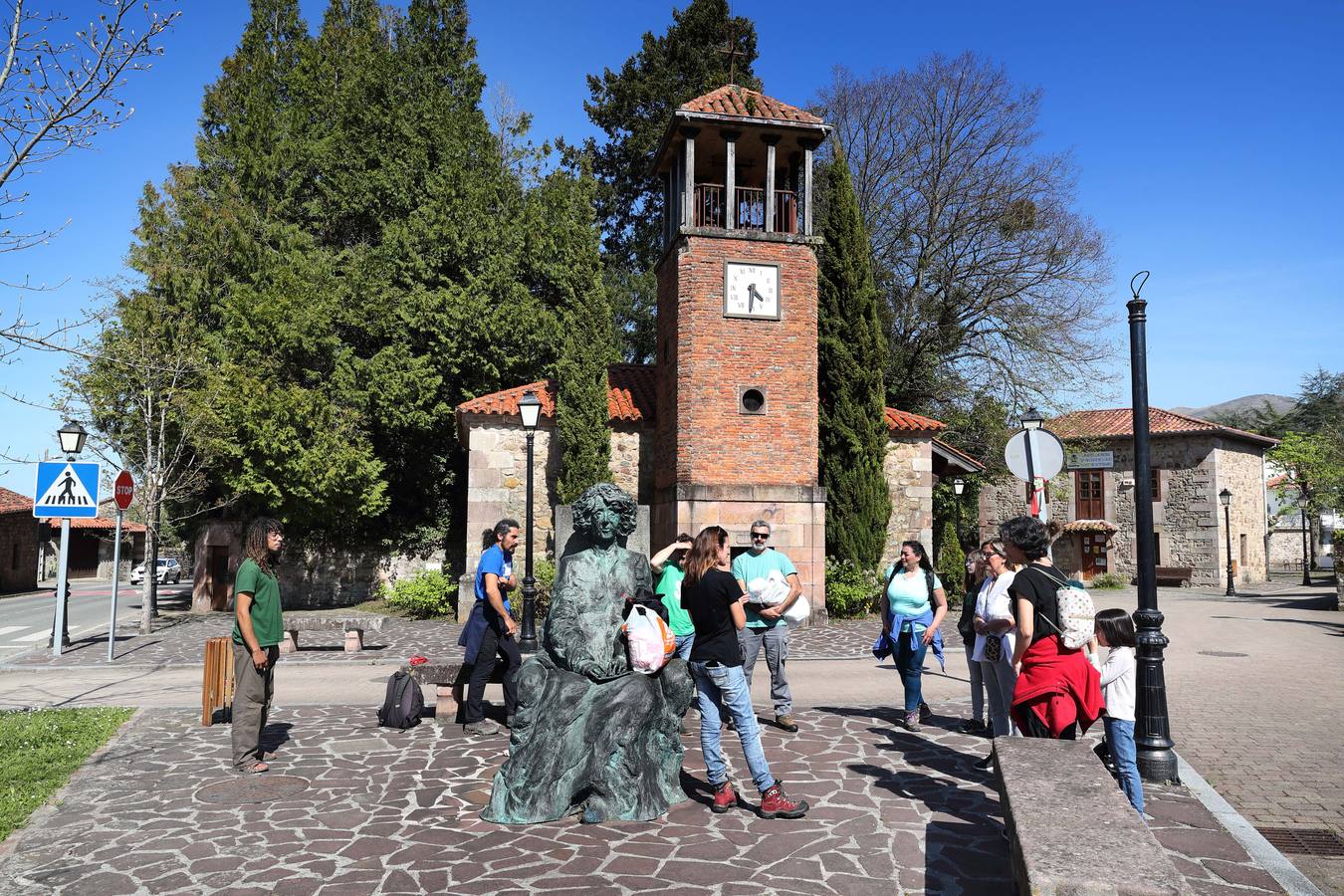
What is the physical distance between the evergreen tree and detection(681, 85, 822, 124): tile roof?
9.64 ft

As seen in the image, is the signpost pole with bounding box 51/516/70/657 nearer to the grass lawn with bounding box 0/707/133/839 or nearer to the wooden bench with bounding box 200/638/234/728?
the grass lawn with bounding box 0/707/133/839

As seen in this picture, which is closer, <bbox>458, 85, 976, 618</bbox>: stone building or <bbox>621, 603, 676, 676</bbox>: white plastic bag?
<bbox>621, 603, 676, 676</bbox>: white plastic bag

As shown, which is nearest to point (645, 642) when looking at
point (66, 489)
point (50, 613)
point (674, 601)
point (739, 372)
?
point (674, 601)

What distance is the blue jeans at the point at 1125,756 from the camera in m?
5.18

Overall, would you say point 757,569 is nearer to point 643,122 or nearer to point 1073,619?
point 1073,619

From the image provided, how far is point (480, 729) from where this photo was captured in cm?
775

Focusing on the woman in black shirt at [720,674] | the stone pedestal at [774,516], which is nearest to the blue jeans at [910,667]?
the woman in black shirt at [720,674]

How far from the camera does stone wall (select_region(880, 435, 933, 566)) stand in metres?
21.0

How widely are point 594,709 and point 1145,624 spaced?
13.8 ft

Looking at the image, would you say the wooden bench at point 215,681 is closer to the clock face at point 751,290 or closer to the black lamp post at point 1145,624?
the black lamp post at point 1145,624

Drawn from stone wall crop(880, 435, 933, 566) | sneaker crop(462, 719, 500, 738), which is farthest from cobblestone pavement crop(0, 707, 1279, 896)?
stone wall crop(880, 435, 933, 566)

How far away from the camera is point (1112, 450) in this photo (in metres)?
36.3

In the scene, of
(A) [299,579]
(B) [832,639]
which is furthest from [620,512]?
(A) [299,579]

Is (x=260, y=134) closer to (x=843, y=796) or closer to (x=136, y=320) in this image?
(x=136, y=320)
